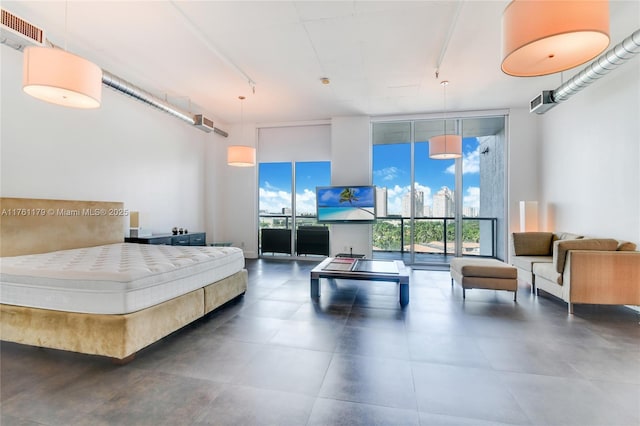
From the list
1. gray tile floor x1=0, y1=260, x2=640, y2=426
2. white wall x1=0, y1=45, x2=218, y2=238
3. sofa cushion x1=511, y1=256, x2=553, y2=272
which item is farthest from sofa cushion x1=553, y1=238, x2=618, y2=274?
white wall x1=0, y1=45, x2=218, y2=238

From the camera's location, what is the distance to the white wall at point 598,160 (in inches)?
143

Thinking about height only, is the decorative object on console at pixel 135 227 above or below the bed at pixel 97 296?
above

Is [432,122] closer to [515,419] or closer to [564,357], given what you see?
[564,357]

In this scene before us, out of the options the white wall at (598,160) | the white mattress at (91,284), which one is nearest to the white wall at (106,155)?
the white mattress at (91,284)

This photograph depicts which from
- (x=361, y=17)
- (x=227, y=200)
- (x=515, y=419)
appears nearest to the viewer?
(x=515, y=419)

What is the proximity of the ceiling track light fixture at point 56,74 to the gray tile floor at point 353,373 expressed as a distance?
7.16 feet

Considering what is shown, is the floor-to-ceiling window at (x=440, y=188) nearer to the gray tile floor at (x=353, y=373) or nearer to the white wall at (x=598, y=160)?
the white wall at (x=598, y=160)

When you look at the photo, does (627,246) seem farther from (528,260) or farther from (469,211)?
(469,211)

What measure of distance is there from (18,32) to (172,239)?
3.40m

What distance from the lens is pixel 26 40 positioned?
9.18 feet

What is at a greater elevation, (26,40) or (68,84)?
(26,40)

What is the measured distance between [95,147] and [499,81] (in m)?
6.60

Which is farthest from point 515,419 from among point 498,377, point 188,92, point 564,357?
point 188,92

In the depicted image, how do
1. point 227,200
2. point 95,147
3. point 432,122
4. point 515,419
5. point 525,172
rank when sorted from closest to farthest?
1. point 515,419
2. point 95,147
3. point 525,172
4. point 432,122
5. point 227,200
